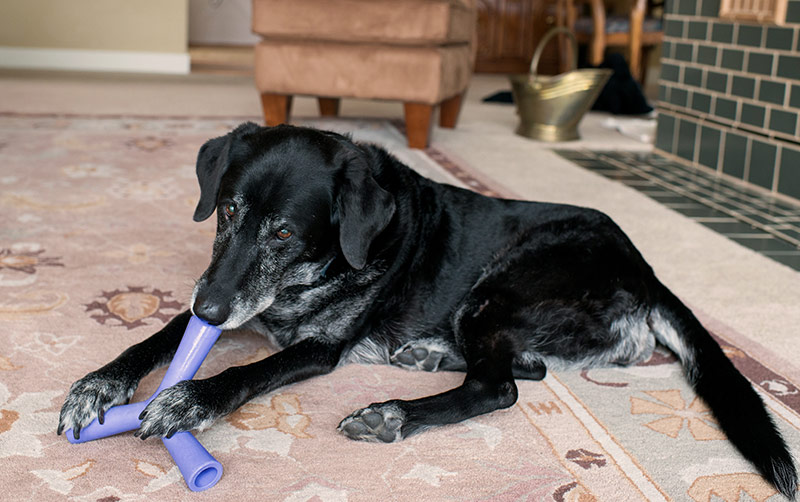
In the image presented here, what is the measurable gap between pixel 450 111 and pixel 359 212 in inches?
149

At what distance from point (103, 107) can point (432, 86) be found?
2392 mm

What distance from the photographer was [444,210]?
6.51 feet

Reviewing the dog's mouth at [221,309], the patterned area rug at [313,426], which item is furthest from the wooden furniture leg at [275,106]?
the dog's mouth at [221,309]

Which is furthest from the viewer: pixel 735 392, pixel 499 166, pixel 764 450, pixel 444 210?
pixel 499 166

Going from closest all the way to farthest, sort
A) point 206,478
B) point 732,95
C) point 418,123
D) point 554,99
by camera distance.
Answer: point 206,478, point 732,95, point 418,123, point 554,99

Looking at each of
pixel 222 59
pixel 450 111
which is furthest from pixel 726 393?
pixel 222 59

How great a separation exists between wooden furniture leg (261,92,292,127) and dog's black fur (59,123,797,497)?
2859mm

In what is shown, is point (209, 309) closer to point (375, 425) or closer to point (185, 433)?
point (185, 433)

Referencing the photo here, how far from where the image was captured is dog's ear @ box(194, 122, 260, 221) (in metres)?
1.70

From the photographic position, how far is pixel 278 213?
1563mm

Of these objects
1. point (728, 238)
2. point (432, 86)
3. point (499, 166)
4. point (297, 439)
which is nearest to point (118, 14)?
point (432, 86)

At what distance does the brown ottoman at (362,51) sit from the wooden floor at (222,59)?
12.3 feet

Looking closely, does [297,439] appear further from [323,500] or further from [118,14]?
[118,14]

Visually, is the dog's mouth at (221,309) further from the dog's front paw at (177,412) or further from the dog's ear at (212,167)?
the dog's ear at (212,167)
